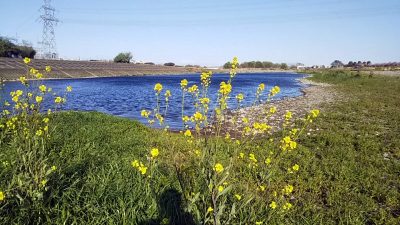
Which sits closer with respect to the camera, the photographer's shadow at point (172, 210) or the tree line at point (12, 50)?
the photographer's shadow at point (172, 210)

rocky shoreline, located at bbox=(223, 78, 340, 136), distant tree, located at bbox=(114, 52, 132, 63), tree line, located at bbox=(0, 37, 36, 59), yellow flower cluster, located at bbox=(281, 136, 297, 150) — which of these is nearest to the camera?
yellow flower cluster, located at bbox=(281, 136, 297, 150)

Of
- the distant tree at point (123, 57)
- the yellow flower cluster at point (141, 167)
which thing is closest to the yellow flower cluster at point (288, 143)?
the yellow flower cluster at point (141, 167)

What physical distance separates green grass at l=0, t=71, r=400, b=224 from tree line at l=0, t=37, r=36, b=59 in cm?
7778

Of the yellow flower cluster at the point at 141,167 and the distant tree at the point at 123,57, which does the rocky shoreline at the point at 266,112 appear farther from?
the distant tree at the point at 123,57

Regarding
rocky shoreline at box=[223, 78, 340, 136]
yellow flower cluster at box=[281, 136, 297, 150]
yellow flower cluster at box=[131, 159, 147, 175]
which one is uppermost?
yellow flower cluster at box=[281, 136, 297, 150]

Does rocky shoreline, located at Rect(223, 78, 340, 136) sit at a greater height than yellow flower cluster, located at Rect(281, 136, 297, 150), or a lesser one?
lesser

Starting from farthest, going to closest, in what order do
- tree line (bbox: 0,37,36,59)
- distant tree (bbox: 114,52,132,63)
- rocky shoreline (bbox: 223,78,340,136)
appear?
distant tree (bbox: 114,52,132,63) < tree line (bbox: 0,37,36,59) < rocky shoreline (bbox: 223,78,340,136)

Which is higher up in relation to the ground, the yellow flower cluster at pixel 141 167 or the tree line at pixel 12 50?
the tree line at pixel 12 50

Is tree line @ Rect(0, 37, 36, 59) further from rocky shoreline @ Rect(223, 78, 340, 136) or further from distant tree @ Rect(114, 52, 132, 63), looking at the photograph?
rocky shoreline @ Rect(223, 78, 340, 136)

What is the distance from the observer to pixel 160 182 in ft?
17.5

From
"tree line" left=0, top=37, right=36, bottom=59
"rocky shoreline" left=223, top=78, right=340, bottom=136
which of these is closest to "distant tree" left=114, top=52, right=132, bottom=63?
"tree line" left=0, top=37, right=36, bottom=59

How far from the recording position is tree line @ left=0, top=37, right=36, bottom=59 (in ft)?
242

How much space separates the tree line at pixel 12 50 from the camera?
73.9 meters

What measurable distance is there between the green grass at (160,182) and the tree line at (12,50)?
77.8 m
